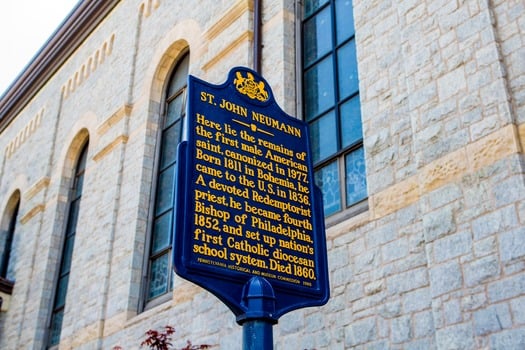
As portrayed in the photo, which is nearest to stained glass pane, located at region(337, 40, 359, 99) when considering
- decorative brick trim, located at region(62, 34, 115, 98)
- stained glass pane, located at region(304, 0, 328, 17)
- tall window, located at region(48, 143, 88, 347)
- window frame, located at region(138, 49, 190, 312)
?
stained glass pane, located at region(304, 0, 328, 17)

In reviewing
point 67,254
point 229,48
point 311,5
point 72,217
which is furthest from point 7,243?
point 311,5

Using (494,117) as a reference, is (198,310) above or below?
below

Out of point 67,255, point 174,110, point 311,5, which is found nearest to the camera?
point 311,5

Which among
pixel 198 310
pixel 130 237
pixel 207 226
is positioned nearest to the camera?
pixel 207 226

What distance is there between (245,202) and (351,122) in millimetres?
3315

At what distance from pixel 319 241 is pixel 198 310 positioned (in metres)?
3.88

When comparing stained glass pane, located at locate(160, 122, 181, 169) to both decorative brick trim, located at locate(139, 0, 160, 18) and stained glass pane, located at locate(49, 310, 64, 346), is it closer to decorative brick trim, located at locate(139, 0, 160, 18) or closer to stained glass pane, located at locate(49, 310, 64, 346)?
decorative brick trim, located at locate(139, 0, 160, 18)

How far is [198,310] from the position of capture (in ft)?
29.7

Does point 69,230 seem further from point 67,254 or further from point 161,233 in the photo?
point 161,233

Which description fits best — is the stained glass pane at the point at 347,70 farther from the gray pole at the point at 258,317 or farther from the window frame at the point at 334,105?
the gray pole at the point at 258,317

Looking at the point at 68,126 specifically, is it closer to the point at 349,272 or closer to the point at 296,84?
the point at 296,84

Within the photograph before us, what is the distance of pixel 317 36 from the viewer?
31.4 feet

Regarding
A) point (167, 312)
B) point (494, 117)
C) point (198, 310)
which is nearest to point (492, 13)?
point (494, 117)

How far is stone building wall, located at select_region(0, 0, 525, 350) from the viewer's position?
18.7ft
